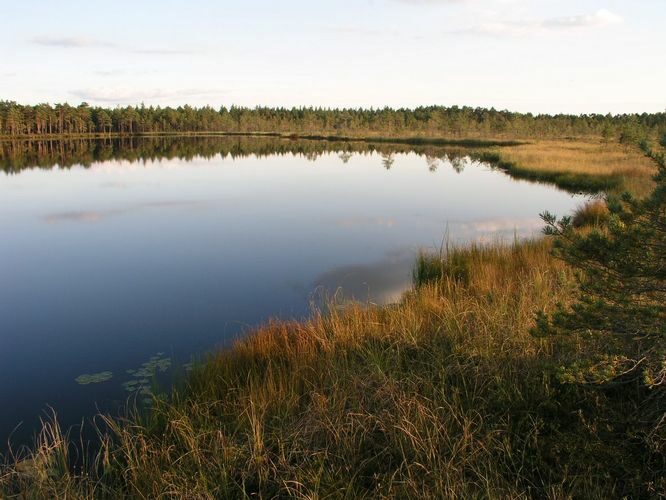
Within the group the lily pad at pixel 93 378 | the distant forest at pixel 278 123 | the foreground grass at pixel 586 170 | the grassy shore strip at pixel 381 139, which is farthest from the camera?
the distant forest at pixel 278 123

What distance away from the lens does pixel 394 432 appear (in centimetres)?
415

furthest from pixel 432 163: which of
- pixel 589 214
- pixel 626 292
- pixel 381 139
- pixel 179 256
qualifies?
pixel 381 139

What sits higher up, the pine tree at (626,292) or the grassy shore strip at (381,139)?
the grassy shore strip at (381,139)

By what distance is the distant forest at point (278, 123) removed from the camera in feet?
298

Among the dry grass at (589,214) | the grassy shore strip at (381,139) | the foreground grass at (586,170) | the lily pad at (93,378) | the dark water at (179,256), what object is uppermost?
the grassy shore strip at (381,139)

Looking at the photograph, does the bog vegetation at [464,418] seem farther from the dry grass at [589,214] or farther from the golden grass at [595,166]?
the golden grass at [595,166]

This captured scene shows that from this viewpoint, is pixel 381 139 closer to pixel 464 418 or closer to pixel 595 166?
pixel 595 166

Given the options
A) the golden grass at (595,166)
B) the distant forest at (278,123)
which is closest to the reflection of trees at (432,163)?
the golden grass at (595,166)

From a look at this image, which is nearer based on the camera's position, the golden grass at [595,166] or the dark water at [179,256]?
the dark water at [179,256]

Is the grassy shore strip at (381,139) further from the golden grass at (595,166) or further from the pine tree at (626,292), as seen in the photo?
the pine tree at (626,292)

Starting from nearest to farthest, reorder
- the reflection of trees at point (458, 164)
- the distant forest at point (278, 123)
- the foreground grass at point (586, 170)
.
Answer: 1. the foreground grass at point (586, 170)
2. the reflection of trees at point (458, 164)
3. the distant forest at point (278, 123)

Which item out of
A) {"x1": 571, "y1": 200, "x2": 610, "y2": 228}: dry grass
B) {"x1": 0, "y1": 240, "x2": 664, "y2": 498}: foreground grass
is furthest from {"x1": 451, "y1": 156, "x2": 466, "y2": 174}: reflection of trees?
{"x1": 0, "y1": 240, "x2": 664, "y2": 498}: foreground grass

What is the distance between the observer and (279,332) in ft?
23.1

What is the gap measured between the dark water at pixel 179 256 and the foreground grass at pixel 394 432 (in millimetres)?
2115
